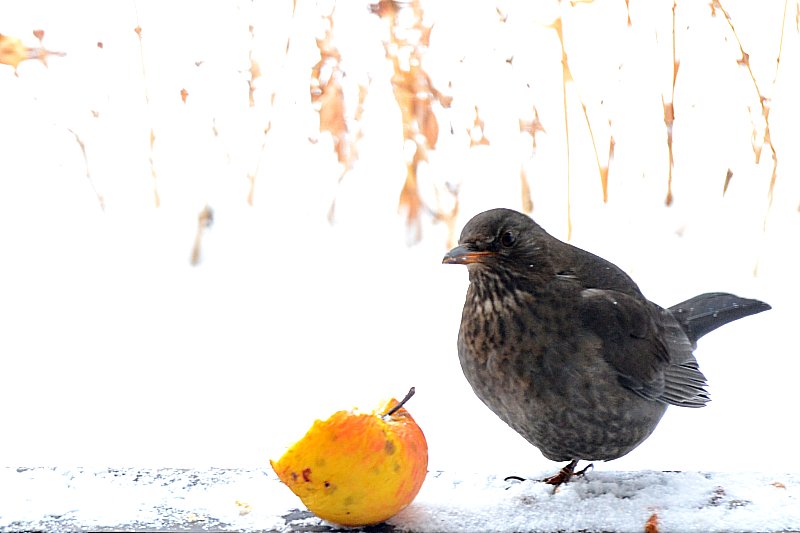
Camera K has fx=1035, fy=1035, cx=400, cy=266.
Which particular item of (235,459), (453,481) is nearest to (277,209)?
(235,459)

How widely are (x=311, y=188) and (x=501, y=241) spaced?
1.67 m

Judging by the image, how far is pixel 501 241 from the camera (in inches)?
75.2

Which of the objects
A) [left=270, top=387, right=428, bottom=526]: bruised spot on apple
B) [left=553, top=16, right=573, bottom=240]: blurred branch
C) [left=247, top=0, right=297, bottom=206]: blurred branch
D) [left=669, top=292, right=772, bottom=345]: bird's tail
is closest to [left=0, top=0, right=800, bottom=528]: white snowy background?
[left=247, top=0, right=297, bottom=206]: blurred branch

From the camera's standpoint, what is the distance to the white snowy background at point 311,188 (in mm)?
2855

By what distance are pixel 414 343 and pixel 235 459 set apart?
64cm

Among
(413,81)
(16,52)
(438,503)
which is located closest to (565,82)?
(413,81)

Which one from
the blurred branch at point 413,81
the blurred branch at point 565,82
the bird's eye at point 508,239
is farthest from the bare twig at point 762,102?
the bird's eye at point 508,239

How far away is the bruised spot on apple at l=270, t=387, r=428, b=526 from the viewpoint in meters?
1.67

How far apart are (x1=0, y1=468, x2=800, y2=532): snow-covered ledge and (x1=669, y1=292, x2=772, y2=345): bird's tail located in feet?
1.27

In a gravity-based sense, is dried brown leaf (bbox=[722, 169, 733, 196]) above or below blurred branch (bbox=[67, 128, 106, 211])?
above

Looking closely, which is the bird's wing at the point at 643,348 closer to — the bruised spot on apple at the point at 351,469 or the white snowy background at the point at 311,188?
the bruised spot on apple at the point at 351,469

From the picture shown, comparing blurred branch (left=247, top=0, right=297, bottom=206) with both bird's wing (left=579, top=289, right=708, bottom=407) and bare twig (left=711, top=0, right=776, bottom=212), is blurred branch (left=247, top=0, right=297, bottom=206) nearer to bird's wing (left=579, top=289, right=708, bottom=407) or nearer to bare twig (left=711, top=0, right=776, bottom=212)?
bare twig (left=711, top=0, right=776, bottom=212)

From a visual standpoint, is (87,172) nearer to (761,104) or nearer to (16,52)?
(16,52)

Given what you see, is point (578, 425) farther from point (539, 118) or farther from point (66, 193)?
point (66, 193)
